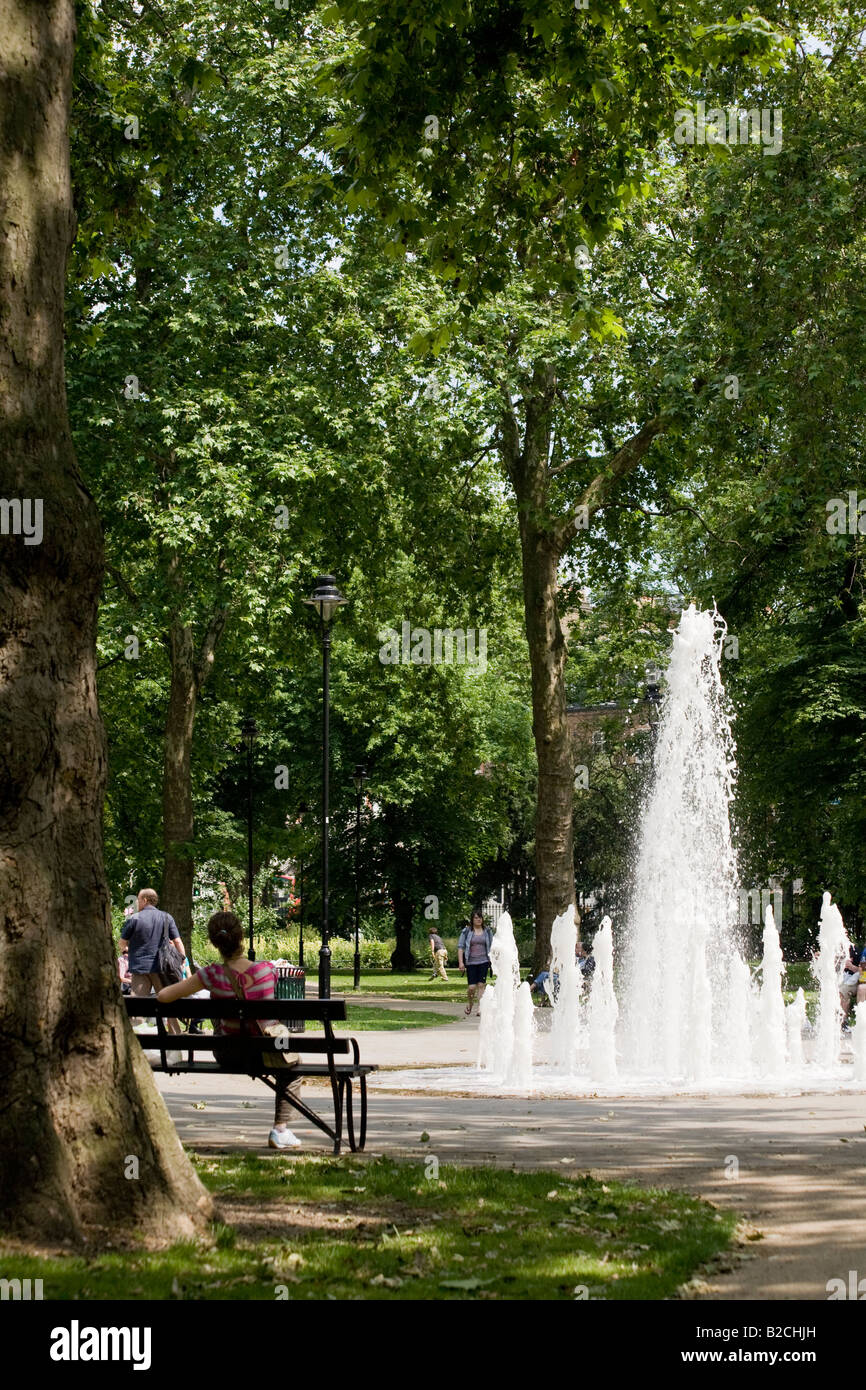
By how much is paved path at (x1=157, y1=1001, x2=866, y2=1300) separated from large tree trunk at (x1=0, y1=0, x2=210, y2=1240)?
239 centimetres

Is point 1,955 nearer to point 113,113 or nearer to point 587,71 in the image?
point 587,71

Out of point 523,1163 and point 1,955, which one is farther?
point 523,1163

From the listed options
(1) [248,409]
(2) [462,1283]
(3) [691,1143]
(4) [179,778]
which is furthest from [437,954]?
(2) [462,1283]

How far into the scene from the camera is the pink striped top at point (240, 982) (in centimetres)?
979

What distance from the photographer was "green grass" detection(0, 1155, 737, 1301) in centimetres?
578

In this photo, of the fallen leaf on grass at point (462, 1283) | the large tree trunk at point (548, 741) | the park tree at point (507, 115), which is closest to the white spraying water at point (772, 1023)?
the park tree at point (507, 115)

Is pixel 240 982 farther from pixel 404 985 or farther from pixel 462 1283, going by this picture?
pixel 404 985

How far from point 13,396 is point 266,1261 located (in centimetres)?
366

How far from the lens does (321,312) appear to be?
86.5 feet

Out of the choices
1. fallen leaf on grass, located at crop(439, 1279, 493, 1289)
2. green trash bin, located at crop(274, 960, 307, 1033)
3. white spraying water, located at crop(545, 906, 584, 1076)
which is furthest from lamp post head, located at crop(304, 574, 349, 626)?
fallen leaf on grass, located at crop(439, 1279, 493, 1289)

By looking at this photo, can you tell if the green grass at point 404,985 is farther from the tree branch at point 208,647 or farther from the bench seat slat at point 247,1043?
the bench seat slat at point 247,1043

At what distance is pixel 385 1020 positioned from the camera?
25688mm

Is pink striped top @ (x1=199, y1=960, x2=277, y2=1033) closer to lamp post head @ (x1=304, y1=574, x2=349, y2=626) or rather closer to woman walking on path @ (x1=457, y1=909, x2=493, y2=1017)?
lamp post head @ (x1=304, y1=574, x2=349, y2=626)

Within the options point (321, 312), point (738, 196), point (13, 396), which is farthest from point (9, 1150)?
point (321, 312)
